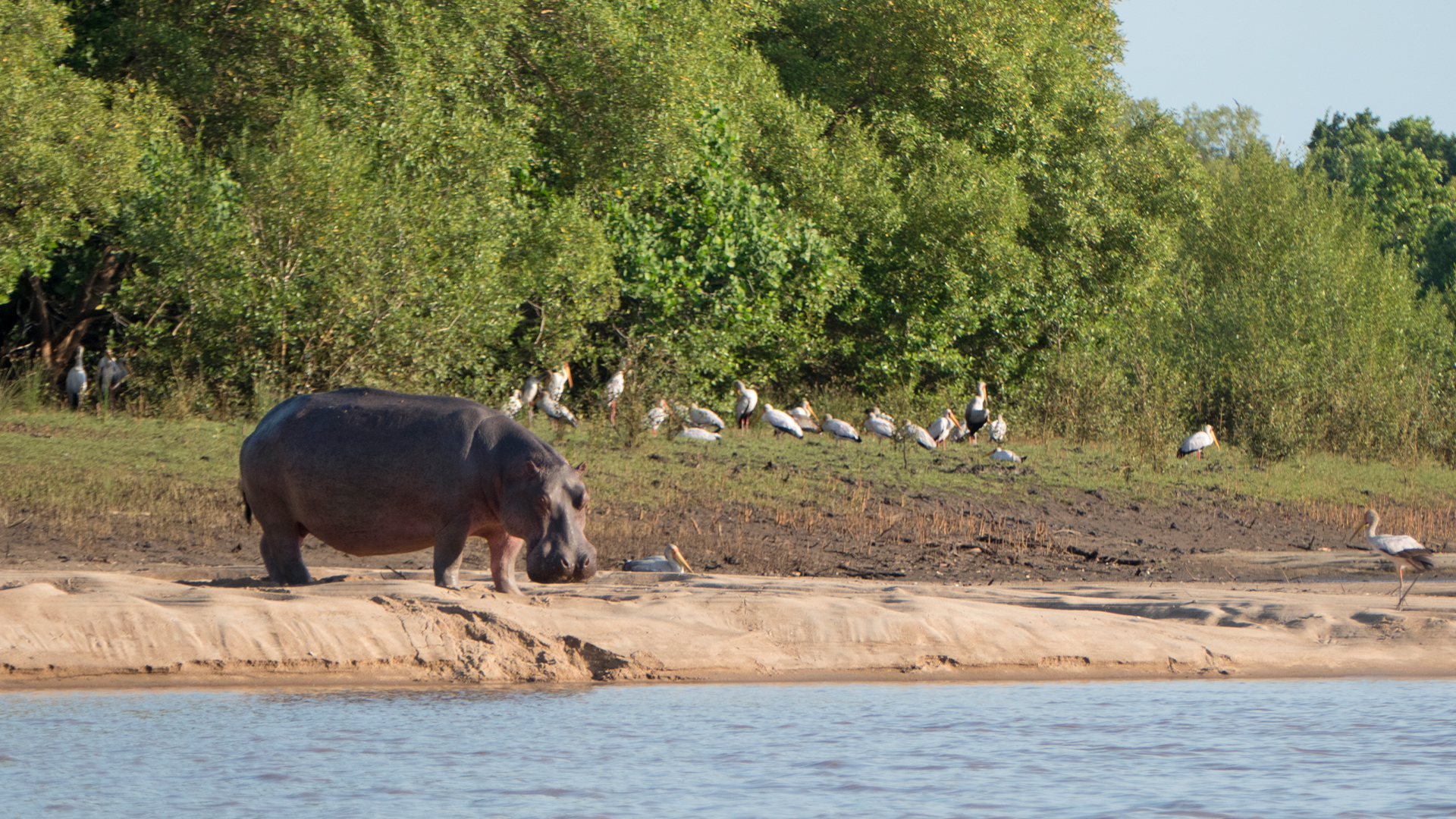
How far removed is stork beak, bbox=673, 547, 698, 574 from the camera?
40.1 feet

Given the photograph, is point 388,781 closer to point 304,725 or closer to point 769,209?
point 304,725

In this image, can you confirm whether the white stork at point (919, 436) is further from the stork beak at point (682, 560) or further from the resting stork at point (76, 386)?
the resting stork at point (76, 386)

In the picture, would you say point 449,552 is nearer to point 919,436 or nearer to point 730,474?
point 730,474

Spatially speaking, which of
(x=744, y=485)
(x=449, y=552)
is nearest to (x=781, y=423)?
(x=744, y=485)

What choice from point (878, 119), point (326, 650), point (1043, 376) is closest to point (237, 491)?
point (326, 650)

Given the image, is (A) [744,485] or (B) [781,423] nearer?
(A) [744,485]

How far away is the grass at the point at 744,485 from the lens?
13.8 meters

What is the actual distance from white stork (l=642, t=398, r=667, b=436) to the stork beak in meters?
5.93

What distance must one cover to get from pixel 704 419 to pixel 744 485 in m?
5.66

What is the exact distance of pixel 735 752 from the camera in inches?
273

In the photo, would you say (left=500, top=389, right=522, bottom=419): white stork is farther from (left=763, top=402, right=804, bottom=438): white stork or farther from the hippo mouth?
the hippo mouth

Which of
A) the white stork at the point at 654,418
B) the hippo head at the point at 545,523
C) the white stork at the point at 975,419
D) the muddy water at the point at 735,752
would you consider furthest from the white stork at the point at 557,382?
the muddy water at the point at 735,752

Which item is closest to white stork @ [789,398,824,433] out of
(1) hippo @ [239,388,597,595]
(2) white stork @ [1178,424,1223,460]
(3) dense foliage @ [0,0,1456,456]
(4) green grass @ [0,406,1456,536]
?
(3) dense foliage @ [0,0,1456,456]

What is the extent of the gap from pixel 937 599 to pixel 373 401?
11.9ft
